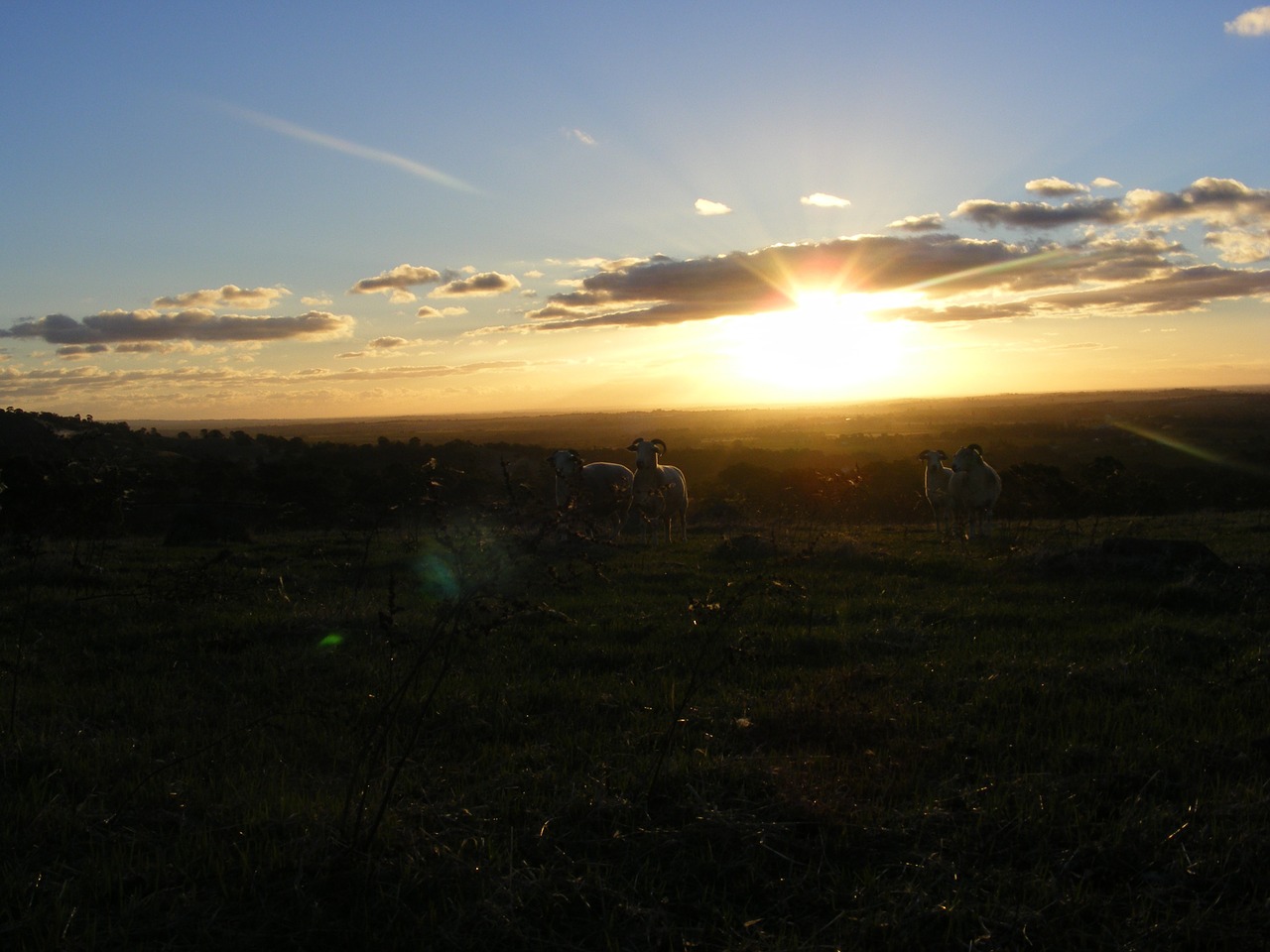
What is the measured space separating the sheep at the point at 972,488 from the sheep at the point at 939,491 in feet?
1.23

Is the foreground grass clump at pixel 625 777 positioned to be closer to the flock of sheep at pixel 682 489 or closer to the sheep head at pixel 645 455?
the flock of sheep at pixel 682 489

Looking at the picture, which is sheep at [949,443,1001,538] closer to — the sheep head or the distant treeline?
the distant treeline

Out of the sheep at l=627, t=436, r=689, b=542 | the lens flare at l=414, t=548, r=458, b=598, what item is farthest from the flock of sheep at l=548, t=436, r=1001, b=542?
the lens flare at l=414, t=548, r=458, b=598

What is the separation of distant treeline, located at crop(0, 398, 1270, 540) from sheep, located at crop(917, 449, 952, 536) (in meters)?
1.73

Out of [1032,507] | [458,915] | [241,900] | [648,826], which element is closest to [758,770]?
[648,826]

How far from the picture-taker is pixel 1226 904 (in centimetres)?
437

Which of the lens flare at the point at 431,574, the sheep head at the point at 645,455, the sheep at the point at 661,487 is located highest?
the sheep head at the point at 645,455

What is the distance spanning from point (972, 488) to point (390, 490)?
13749 mm

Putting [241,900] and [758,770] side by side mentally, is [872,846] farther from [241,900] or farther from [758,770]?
[241,900]

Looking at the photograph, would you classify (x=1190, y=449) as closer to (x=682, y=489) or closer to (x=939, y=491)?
(x=939, y=491)

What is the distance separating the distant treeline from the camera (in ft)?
23.0

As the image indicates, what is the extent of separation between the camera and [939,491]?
22.3m

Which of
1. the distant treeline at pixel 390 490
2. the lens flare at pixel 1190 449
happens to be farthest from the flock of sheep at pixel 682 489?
the lens flare at pixel 1190 449

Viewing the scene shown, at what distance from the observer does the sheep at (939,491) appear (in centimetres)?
2198
